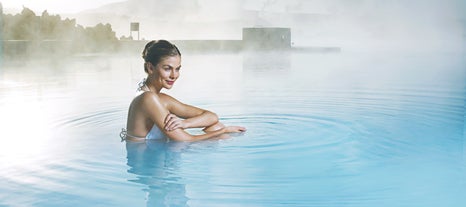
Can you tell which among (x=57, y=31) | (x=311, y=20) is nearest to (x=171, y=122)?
(x=57, y=31)

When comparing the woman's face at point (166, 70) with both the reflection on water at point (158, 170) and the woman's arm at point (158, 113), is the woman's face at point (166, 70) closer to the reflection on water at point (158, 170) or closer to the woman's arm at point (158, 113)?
the woman's arm at point (158, 113)

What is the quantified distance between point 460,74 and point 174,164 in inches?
253

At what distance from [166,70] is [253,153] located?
2.11 ft

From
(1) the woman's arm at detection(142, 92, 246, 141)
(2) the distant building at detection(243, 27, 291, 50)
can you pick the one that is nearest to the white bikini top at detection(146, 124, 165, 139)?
(1) the woman's arm at detection(142, 92, 246, 141)

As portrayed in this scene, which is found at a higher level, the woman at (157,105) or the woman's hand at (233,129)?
the woman at (157,105)

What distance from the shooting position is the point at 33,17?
1720 centimetres

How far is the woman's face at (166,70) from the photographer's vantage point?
11.1ft

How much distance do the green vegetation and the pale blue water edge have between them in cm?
1093

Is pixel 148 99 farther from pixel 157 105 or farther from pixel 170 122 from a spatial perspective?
pixel 170 122

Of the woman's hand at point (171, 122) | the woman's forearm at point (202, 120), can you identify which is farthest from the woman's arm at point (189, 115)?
the woman's hand at point (171, 122)

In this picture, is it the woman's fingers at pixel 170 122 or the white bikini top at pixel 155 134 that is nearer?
the woman's fingers at pixel 170 122

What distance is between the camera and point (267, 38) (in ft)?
59.1

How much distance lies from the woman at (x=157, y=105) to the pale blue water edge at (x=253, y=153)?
9 cm

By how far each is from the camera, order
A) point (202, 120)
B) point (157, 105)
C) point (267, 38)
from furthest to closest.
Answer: point (267, 38)
point (202, 120)
point (157, 105)
